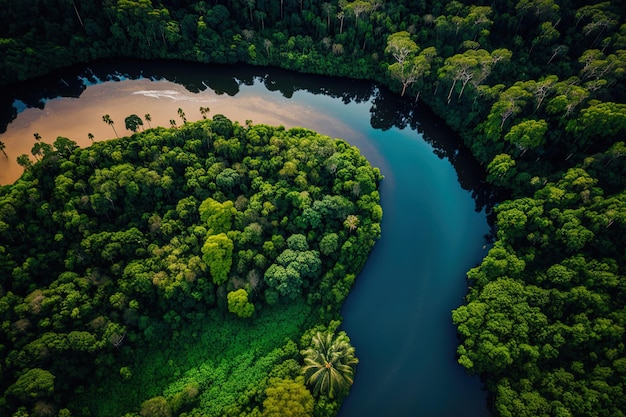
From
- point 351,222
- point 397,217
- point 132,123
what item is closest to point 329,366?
point 351,222

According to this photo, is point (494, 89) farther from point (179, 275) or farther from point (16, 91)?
point (16, 91)

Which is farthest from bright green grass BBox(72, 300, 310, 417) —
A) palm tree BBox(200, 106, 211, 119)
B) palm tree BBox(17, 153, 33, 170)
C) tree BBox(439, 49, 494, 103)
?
tree BBox(439, 49, 494, 103)

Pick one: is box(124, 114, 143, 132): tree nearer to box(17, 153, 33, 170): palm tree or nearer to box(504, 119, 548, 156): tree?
box(17, 153, 33, 170): palm tree

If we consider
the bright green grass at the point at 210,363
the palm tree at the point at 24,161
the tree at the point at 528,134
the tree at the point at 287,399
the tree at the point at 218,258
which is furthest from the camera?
the tree at the point at 528,134

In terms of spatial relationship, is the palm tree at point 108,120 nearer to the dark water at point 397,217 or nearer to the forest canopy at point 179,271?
the forest canopy at point 179,271

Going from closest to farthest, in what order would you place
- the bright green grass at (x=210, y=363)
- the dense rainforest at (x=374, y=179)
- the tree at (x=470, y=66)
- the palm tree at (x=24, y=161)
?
the bright green grass at (x=210, y=363) → the dense rainforest at (x=374, y=179) → the palm tree at (x=24, y=161) → the tree at (x=470, y=66)

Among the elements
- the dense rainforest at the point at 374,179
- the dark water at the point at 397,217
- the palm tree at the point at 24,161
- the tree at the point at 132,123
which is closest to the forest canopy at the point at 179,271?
the dense rainforest at the point at 374,179

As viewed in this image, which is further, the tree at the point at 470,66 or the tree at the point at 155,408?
the tree at the point at 470,66

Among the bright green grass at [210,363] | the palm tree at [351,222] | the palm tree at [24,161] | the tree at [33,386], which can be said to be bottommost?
the bright green grass at [210,363]

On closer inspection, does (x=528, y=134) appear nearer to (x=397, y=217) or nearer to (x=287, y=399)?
(x=397, y=217)
